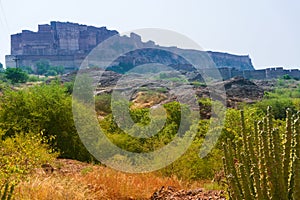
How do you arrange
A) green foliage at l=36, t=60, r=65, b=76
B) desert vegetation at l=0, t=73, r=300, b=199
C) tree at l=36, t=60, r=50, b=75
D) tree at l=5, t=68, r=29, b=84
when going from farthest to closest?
tree at l=36, t=60, r=50, b=75, green foliage at l=36, t=60, r=65, b=76, tree at l=5, t=68, r=29, b=84, desert vegetation at l=0, t=73, r=300, b=199

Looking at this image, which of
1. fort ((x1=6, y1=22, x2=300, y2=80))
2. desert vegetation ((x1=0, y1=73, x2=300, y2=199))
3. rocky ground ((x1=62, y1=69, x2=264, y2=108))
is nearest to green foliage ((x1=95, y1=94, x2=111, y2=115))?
rocky ground ((x1=62, y1=69, x2=264, y2=108))

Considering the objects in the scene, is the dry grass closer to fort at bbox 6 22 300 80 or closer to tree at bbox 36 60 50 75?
fort at bbox 6 22 300 80

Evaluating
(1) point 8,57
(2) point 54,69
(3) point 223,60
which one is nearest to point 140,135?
(2) point 54,69

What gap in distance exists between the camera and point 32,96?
44.0 ft

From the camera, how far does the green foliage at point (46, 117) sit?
12781 mm

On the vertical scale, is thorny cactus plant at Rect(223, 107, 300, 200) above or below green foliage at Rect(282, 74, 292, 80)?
above

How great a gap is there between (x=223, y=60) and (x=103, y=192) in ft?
333

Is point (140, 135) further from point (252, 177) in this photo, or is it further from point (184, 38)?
point (252, 177)

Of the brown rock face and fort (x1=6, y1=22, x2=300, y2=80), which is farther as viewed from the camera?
fort (x1=6, y1=22, x2=300, y2=80)

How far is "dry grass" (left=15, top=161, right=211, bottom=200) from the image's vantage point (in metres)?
5.30

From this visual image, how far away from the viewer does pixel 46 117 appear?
12.9 m

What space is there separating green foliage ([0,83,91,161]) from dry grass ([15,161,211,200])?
224 inches

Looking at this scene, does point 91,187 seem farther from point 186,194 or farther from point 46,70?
point 46,70

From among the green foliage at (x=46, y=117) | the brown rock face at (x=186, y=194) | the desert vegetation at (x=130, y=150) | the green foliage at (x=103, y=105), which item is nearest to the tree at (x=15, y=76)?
the green foliage at (x=103, y=105)
